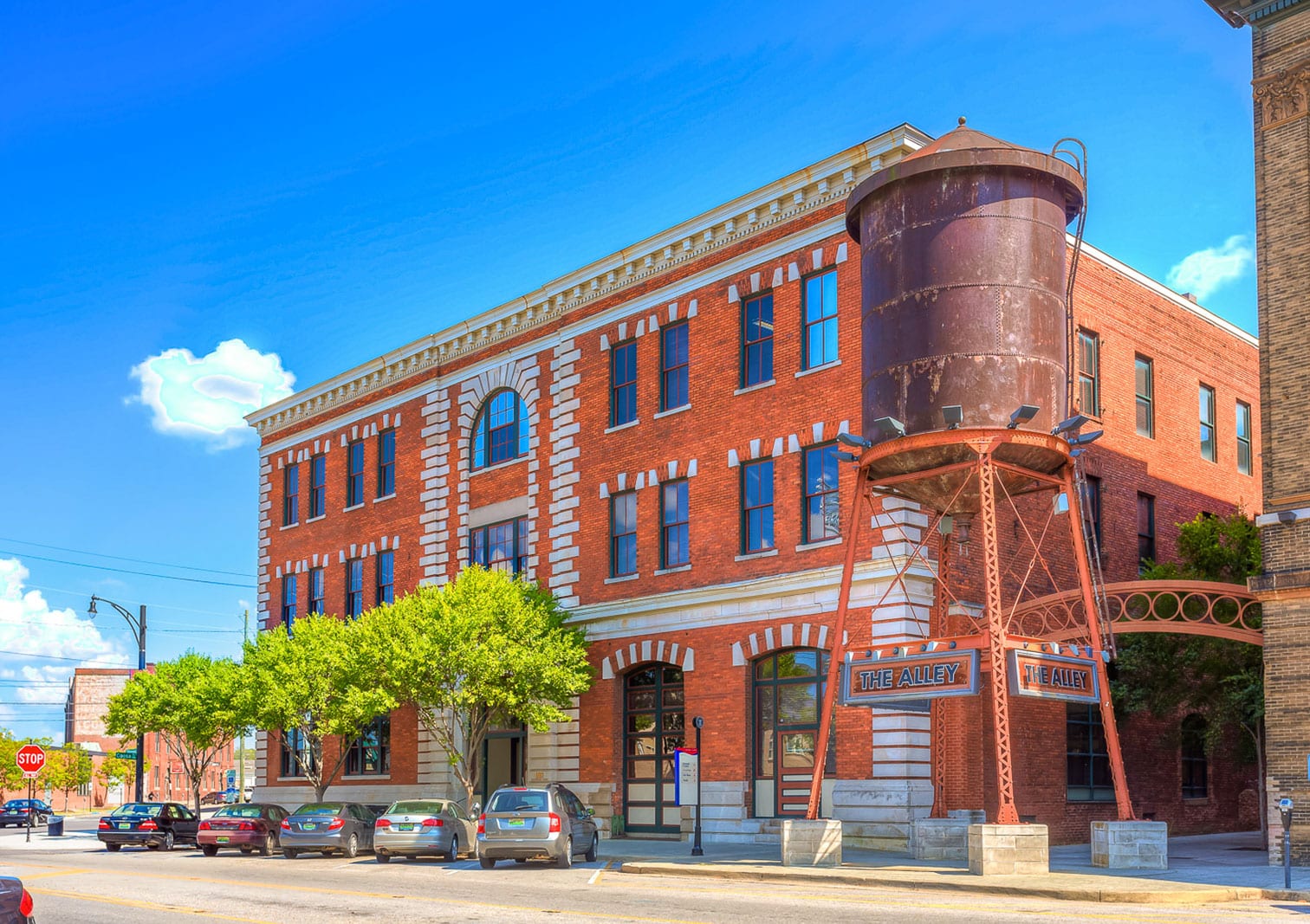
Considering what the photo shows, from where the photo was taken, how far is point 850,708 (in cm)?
2867

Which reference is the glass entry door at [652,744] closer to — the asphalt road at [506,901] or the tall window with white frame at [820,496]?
the tall window with white frame at [820,496]

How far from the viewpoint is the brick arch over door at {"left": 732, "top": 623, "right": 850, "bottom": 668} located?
2977 cm

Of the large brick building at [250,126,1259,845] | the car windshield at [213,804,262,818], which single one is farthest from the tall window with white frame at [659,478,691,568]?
the car windshield at [213,804,262,818]

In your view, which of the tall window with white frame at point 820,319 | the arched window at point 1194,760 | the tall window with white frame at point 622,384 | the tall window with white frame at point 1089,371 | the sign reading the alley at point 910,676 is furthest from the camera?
the tall window with white frame at point 622,384

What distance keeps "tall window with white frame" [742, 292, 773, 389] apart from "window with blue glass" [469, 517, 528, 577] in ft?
32.3

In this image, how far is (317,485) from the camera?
162ft

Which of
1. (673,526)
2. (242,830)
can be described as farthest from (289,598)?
(673,526)

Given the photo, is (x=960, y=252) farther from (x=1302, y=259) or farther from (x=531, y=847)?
(x=531, y=847)

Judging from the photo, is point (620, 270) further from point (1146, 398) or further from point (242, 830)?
point (242, 830)

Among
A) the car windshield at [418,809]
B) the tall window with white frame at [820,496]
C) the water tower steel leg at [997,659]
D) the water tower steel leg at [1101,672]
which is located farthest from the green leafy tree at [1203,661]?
the car windshield at [418,809]

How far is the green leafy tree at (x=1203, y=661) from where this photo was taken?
30.2m

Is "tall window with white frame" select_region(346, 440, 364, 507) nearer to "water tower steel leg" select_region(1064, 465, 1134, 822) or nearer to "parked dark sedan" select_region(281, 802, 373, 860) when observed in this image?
"parked dark sedan" select_region(281, 802, 373, 860)

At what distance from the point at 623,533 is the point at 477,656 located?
17.7 feet

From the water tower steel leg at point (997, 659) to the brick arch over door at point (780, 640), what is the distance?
22.1ft
